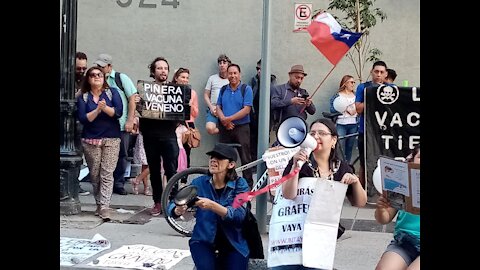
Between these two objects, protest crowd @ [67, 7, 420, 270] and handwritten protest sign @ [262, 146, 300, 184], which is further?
handwritten protest sign @ [262, 146, 300, 184]

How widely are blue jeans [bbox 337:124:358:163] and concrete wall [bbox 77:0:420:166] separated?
1.97 metres

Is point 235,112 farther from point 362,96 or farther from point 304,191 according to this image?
point 304,191

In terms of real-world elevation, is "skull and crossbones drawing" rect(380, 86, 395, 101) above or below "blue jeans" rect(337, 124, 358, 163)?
above

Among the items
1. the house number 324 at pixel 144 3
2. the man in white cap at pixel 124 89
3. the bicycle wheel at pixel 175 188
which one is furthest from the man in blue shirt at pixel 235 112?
the house number 324 at pixel 144 3

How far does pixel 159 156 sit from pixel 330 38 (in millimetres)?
3473

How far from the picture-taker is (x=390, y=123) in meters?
6.07

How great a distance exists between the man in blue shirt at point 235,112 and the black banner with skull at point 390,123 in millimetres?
3617

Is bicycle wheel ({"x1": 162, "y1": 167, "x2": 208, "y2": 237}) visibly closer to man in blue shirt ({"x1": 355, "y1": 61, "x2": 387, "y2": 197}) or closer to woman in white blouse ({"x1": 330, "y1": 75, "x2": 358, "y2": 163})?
man in blue shirt ({"x1": 355, "y1": 61, "x2": 387, "y2": 197})

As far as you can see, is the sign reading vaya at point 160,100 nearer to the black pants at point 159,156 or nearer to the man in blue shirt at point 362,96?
the black pants at point 159,156

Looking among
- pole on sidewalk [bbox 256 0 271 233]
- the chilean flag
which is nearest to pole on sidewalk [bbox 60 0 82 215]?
pole on sidewalk [bbox 256 0 271 233]

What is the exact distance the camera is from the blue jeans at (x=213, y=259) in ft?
18.2

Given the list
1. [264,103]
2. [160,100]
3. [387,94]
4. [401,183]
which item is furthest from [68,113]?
[401,183]

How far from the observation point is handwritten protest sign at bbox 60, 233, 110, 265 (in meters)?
7.25

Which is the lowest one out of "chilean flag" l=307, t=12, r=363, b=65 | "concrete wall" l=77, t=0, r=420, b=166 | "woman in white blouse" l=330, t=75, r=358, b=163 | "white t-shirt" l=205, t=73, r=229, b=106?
"woman in white blouse" l=330, t=75, r=358, b=163
